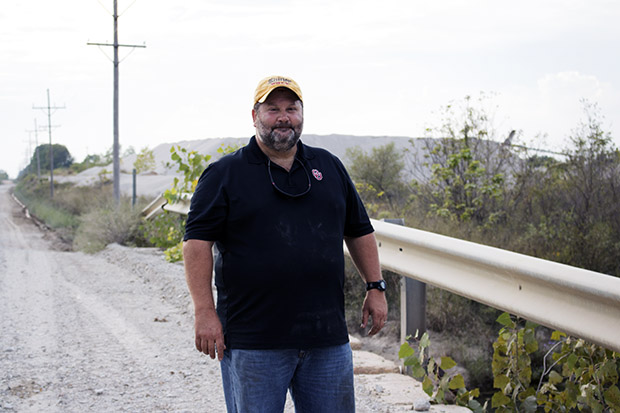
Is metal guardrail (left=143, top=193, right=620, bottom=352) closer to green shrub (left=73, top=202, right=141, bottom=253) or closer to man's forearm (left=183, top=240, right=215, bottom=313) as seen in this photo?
man's forearm (left=183, top=240, right=215, bottom=313)

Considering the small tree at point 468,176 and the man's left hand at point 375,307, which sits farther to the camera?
the small tree at point 468,176

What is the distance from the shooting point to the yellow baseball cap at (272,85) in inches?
118

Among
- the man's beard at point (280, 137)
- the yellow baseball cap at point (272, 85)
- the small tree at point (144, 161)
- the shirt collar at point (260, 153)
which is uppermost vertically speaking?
the yellow baseball cap at point (272, 85)

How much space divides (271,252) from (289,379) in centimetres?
52

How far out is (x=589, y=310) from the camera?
3195mm

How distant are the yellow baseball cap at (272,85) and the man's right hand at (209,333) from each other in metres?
0.91

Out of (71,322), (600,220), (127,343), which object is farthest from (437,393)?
(600,220)

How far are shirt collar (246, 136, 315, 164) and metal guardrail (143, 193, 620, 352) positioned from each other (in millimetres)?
1269

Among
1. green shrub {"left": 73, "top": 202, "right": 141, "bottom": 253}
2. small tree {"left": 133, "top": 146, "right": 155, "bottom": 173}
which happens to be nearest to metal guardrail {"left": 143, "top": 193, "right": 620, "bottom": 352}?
green shrub {"left": 73, "top": 202, "right": 141, "bottom": 253}

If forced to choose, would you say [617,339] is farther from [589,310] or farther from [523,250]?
[523,250]

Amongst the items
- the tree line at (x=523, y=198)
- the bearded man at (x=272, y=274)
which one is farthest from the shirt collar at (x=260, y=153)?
the tree line at (x=523, y=198)

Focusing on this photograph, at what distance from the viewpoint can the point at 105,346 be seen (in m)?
5.88

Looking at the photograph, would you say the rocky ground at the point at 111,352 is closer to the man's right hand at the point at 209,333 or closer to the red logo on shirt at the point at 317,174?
the man's right hand at the point at 209,333

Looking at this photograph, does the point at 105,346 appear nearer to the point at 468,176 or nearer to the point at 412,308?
the point at 412,308
